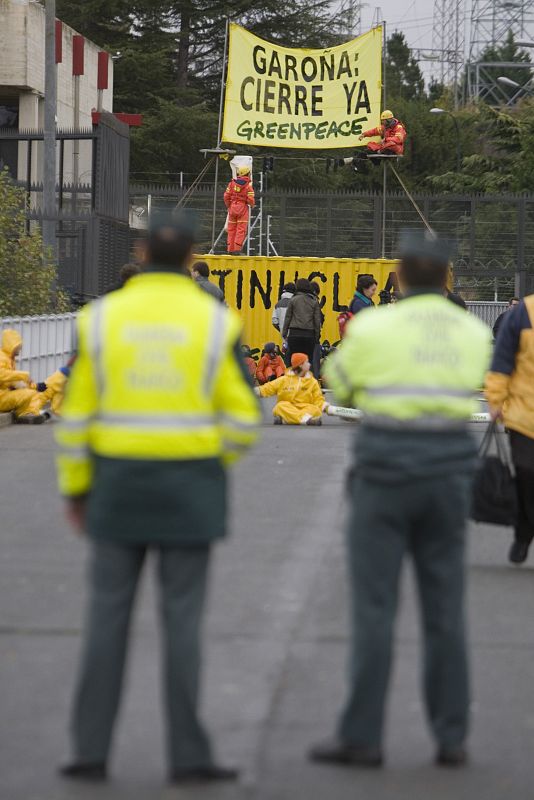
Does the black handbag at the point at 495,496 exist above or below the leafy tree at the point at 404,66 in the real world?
below

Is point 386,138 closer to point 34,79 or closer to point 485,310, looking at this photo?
point 485,310

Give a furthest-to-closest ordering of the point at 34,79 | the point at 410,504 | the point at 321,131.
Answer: the point at 34,79
the point at 321,131
the point at 410,504

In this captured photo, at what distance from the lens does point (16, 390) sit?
18531 mm

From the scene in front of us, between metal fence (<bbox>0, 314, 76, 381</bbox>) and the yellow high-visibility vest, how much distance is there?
1475cm

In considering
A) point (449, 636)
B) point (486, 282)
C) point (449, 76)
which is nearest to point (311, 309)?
point (449, 636)

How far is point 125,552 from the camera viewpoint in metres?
5.09

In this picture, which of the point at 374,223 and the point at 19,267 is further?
the point at 374,223

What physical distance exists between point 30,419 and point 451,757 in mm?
13663

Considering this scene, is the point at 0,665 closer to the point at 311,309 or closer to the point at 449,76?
the point at 311,309

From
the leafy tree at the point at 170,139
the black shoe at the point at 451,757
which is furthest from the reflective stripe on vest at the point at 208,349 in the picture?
the leafy tree at the point at 170,139

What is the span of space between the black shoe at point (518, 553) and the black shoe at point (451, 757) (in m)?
4.19

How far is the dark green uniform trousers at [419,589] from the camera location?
17.3ft

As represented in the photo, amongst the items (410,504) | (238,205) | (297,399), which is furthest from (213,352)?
(238,205)

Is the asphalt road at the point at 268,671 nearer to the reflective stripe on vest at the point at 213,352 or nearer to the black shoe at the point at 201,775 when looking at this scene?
the black shoe at the point at 201,775
